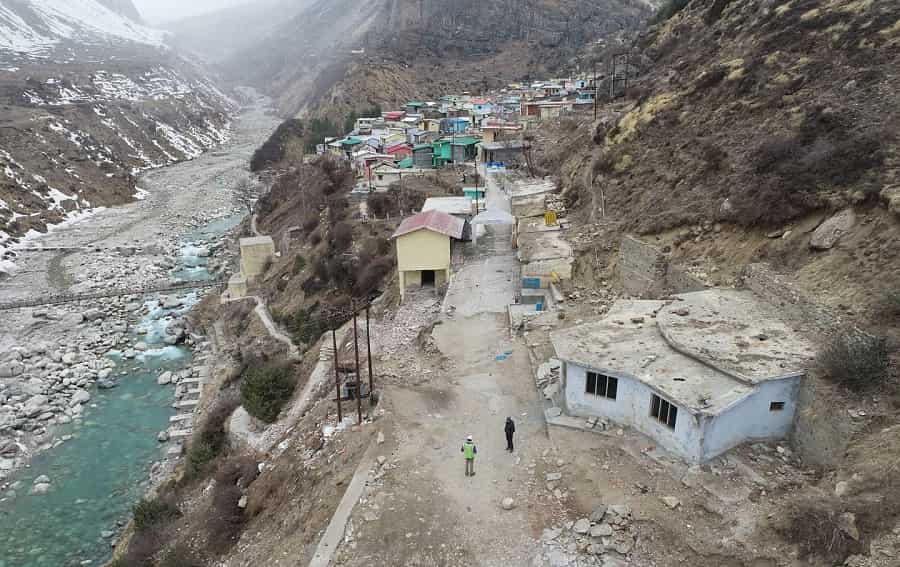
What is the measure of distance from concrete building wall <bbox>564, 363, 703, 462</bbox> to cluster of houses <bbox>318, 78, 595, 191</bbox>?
87.4 ft

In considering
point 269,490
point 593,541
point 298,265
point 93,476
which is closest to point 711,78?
point 593,541

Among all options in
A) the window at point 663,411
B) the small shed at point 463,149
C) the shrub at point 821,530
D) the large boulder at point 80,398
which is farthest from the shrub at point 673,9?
the shrub at point 821,530

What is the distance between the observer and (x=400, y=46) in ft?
305

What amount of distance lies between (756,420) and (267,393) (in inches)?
493

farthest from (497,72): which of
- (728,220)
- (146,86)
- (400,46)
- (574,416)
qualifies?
(574,416)

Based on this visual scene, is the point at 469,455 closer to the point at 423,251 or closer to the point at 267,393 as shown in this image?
the point at 267,393

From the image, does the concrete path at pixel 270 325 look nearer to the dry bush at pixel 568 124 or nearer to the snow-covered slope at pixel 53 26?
the dry bush at pixel 568 124

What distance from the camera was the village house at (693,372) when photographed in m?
9.45

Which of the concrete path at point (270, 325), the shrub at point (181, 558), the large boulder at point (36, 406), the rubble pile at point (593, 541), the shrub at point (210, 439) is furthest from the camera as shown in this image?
the concrete path at point (270, 325)

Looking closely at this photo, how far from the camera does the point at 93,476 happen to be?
60.3 feet

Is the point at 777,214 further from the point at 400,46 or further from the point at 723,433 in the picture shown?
the point at 400,46

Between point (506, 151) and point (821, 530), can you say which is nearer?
point (821, 530)

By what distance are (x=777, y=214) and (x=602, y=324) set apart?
488 cm

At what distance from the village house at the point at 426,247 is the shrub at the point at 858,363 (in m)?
12.9
